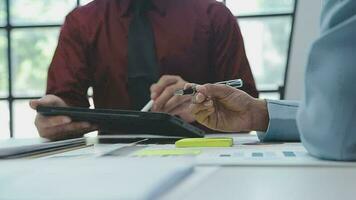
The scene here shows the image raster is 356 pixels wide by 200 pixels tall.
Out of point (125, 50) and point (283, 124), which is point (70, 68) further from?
Result: point (283, 124)

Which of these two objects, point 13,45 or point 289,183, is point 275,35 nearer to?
point 13,45

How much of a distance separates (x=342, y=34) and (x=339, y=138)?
12 centimetres

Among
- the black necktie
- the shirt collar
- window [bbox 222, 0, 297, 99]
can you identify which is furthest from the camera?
window [bbox 222, 0, 297, 99]

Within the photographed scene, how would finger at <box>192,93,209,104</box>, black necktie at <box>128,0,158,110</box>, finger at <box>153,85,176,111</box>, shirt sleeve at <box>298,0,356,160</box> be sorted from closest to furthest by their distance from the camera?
shirt sleeve at <box>298,0,356,160</box>
finger at <box>192,93,209,104</box>
finger at <box>153,85,176,111</box>
black necktie at <box>128,0,158,110</box>

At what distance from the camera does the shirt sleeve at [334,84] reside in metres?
0.56

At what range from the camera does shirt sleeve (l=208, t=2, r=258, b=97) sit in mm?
1609

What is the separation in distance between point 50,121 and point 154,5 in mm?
698

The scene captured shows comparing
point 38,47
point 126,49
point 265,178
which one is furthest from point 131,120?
point 38,47

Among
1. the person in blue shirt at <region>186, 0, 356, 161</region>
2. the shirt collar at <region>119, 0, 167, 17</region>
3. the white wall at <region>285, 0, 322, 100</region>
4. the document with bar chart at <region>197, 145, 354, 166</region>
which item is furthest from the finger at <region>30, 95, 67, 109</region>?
the white wall at <region>285, 0, 322, 100</region>

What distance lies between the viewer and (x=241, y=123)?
1.01 meters

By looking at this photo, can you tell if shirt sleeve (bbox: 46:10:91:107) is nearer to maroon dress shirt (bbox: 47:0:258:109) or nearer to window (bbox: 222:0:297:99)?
maroon dress shirt (bbox: 47:0:258:109)

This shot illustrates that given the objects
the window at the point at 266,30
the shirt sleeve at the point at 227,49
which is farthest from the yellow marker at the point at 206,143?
the window at the point at 266,30

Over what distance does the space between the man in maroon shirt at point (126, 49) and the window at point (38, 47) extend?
4.91 feet

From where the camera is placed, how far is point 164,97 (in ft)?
4.16
